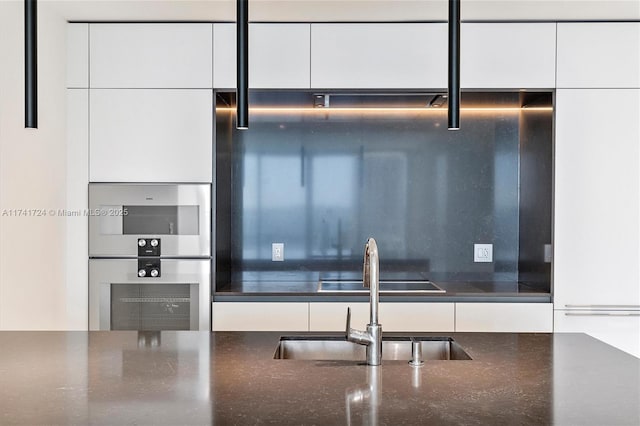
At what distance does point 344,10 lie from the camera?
2.91 meters

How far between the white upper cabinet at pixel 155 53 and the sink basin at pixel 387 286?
120cm

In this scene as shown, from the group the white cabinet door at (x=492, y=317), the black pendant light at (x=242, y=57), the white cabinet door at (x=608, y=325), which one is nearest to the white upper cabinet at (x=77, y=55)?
the black pendant light at (x=242, y=57)

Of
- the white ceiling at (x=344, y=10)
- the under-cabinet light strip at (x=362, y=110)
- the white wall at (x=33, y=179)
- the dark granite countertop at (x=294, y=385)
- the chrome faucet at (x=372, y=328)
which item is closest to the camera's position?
the dark granite countertop at (x=294, y=385)

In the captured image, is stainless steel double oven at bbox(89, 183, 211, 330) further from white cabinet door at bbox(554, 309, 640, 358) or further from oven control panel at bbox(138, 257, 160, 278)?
white cabinet door at bbox(554, 309, 640, 358)

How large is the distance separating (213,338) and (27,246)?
125 cm

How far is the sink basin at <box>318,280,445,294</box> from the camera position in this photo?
10.1 feet

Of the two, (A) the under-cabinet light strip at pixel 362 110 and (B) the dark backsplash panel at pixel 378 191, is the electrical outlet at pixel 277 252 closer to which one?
(B) the dark backsplash panel at pixel 378 191

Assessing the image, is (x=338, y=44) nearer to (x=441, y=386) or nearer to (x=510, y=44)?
(x=510, y=44)

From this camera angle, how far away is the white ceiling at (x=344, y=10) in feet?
9.25

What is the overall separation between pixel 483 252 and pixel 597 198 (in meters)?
0.73

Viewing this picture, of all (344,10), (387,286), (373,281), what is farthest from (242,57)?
(387,286)

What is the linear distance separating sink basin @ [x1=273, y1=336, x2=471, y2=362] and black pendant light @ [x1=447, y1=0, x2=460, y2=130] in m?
0.76

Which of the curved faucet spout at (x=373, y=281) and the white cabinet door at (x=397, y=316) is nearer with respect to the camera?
the curved faucet spout at (x=373, y=281)

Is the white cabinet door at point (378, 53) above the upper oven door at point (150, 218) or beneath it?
above
